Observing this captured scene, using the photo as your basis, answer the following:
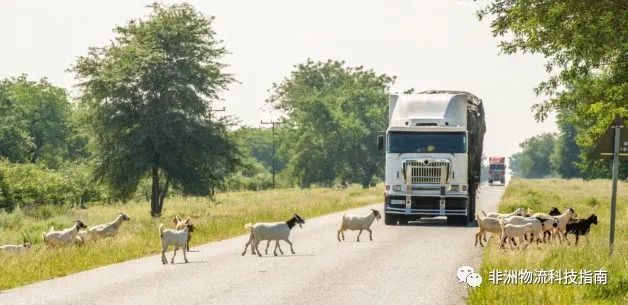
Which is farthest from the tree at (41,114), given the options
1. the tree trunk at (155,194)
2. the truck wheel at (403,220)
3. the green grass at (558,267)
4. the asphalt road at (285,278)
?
the green grass at (558,267)

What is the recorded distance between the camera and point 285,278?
15125mm

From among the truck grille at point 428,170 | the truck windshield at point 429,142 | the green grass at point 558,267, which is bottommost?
the green grass at point 558,267

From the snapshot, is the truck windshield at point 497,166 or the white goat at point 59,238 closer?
the white goat at point 59,238

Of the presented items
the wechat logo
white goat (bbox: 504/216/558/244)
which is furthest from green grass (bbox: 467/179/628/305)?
white goat (bbox: 504/216/558/244)

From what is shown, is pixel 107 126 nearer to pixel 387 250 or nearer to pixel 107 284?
pixel 387 250

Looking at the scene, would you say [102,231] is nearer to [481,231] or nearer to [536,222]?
[481,231]

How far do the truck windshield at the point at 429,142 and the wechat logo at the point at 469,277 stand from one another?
13.6m

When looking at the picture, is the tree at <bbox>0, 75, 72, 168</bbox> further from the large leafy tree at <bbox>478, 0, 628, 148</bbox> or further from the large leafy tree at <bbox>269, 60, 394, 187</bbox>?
the large leafy tree at <bbox>478, 0, 628, 148</bbox>

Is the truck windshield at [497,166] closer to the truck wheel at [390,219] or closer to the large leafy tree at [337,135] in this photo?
the large leafy tree at [337,135]

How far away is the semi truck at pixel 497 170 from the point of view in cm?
11619

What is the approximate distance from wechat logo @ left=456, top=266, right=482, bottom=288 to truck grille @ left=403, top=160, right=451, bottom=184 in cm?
1341

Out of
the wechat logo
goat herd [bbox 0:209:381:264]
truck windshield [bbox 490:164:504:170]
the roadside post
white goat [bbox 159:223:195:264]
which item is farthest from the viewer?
truck windshield [bbox 490:164:504:170]

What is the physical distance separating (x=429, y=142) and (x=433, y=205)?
7.18 feet

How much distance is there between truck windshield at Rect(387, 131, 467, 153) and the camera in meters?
29.2
